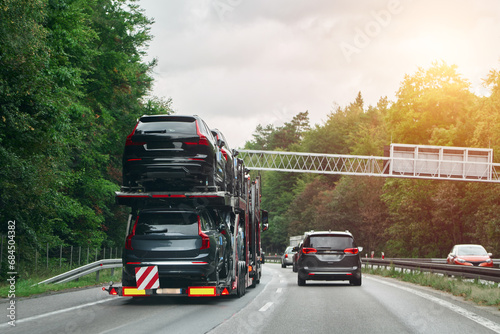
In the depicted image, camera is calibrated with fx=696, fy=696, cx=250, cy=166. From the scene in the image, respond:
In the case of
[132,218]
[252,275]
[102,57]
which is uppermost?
[102,57]

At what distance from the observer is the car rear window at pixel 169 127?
14.5 metres

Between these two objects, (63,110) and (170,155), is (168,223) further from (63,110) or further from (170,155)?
(63,110)

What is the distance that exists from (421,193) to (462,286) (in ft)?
137

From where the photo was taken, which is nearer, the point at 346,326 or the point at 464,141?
the point at 346,326

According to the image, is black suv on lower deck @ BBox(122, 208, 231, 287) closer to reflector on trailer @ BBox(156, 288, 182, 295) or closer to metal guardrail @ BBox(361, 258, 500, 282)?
reflector on trailer @ BBox(156, 288, 182, 295)

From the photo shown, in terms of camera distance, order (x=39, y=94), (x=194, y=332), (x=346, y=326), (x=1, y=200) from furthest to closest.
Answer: (x=1, y=200), (x=39, y=94), (x=346, y=326), (x=194, y=332)

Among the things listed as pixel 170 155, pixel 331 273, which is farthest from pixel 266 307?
pixel 331 273

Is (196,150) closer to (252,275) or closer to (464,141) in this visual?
(252,275)

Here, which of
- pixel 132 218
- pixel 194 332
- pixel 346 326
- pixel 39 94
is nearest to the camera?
pixel 194 332

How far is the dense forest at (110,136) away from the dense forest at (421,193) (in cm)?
11

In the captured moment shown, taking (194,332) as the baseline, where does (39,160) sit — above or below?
above

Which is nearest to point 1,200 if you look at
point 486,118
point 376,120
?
point 486,118

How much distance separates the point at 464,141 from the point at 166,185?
45.4 metres

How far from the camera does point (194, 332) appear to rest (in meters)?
9.77
